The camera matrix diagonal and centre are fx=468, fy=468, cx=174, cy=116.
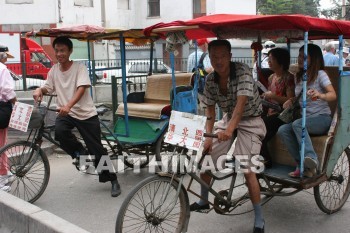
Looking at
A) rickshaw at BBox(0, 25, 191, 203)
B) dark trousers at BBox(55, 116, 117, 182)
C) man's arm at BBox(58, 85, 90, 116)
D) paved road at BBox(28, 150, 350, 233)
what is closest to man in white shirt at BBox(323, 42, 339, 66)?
rickshaw at BBox(0, 25, 191, 203)

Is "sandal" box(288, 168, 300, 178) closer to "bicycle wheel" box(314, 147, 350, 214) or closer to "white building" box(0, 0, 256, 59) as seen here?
"bicycle wheel" box(314, 147, 350, 214)

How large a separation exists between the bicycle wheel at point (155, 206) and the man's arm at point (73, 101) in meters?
1.52

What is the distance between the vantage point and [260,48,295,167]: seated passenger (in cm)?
451

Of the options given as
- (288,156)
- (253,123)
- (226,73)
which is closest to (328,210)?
(288,156)

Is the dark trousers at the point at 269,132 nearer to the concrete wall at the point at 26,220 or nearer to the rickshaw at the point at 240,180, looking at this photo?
the rickshaw at the point at 240,180

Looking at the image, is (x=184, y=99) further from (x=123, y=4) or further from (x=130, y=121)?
(x=123, y=4)

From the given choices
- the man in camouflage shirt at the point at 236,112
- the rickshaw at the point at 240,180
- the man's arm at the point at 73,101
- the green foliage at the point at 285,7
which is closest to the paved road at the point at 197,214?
the rickshaw at the point at 240,180

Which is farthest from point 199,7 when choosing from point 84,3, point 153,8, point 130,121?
point 130,121

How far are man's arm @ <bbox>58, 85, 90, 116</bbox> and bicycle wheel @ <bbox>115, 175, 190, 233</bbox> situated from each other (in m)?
1.52

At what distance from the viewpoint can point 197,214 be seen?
186 inches

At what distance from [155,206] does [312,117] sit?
168cm

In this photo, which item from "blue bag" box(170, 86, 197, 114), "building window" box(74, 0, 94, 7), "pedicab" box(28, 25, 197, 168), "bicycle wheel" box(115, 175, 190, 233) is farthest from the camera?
"building window" box(74, 0, 94, 7)

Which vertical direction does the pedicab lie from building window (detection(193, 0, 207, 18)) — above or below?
below

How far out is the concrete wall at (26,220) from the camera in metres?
3.61
